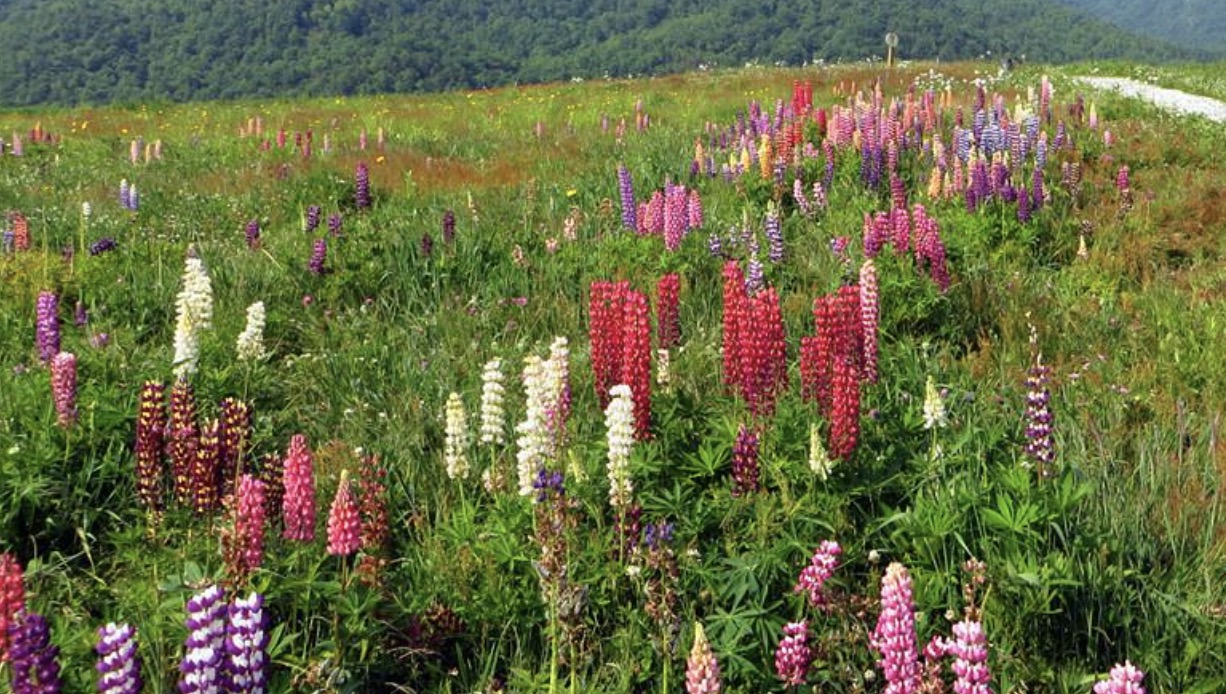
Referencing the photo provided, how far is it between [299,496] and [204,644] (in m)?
0.93

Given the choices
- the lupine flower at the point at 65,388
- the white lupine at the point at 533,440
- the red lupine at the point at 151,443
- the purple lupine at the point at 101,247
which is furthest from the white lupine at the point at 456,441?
the purple lupine at the point at 101,247

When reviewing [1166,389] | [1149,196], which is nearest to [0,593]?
[1166,389]

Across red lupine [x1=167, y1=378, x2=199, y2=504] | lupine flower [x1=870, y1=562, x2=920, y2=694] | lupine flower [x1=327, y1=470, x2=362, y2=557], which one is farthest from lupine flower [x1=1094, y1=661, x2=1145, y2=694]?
red lupine [x1=167, y1=378, x2=199, y2=504]

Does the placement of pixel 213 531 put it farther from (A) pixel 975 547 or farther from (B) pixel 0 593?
(A) pixel 975 547

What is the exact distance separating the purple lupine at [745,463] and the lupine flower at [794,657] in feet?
2.20

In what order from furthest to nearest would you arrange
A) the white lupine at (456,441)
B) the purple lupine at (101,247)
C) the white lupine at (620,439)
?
the purple lupine at (101,247) → the white lupine at (456,441) → the white lupine at (620,439)

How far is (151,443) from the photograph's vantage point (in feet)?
10.8

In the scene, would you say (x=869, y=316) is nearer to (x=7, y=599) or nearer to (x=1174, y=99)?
(x=7, y=599)

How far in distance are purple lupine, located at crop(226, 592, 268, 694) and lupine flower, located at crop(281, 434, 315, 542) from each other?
0.81 metres

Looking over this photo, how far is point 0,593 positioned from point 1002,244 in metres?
6.76

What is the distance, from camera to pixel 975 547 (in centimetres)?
290

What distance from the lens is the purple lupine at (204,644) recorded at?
1.88 metres

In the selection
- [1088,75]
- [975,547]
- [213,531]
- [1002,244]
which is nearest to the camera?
[975,547]

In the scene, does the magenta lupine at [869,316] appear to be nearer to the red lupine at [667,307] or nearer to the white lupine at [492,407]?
the red lupine at [667,307]
